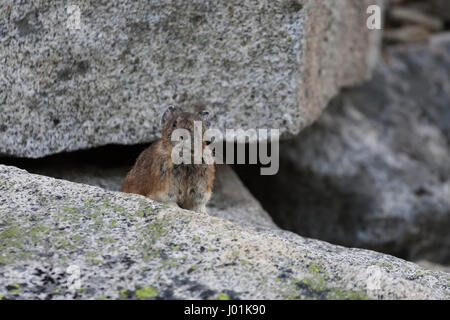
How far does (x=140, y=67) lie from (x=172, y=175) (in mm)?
1420

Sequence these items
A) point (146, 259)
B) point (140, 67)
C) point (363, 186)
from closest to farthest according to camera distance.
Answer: point (146, 259) → point (140, 67) → point (363, 186)

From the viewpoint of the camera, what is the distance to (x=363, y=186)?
10039 millimetres

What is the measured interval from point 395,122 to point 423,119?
617 millimetres

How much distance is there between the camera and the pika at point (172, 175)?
6289 millimetres

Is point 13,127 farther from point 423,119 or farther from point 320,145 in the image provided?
point 423,119

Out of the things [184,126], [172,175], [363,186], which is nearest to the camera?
[184,126]

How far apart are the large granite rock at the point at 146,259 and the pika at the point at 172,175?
29.1 inches

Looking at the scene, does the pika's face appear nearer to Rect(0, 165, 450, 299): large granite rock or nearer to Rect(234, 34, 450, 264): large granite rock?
Rect(0, 165, 450, 299): large granite rock

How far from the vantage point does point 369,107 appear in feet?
36.0

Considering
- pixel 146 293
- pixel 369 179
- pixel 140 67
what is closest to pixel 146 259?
pixel 146 293

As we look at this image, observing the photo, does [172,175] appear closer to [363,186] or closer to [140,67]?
[140,67]

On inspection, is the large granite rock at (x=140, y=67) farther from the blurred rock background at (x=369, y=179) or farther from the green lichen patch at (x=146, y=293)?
the green lichen patch at (x=146, y=293)
